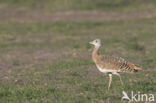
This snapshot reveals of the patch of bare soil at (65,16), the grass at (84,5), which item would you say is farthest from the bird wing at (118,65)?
the grass at (84,5)

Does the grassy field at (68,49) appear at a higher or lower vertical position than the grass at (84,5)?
lower

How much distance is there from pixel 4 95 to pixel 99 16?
17447 millimetres

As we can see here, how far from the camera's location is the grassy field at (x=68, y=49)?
9.02m

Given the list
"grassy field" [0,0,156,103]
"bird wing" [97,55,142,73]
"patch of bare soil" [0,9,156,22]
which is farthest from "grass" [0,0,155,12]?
"bird wing" [97,55,142,73]

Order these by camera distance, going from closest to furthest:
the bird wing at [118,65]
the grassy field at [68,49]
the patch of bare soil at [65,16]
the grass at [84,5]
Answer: the bird wing at [118,65] → the grassy field at [68,49] → the patch of bare soil at [65,16] → the grass at [84,5]

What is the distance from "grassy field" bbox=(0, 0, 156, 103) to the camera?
902 centimetres

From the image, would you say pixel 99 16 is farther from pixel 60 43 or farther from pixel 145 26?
pixel 60 43

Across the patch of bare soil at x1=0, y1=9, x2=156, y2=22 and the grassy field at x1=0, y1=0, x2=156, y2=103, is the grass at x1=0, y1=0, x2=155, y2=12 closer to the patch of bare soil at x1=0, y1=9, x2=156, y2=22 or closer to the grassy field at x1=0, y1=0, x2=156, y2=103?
the grassy field at x1=0, y1=0, x2=156, y2=103

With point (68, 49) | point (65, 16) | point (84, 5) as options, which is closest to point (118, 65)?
point (68, 49)

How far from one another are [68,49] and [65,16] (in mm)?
9708

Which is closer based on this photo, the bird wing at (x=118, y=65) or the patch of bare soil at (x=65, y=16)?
the bird wing at (x=118, y=65)

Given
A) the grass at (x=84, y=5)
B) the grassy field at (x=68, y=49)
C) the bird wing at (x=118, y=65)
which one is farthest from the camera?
the grass at (x=84, y=5)

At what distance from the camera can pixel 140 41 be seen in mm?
17891

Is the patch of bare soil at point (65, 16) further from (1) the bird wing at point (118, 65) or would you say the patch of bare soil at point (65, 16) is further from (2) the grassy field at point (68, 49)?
(1) the bird wing at point (118, 65)
